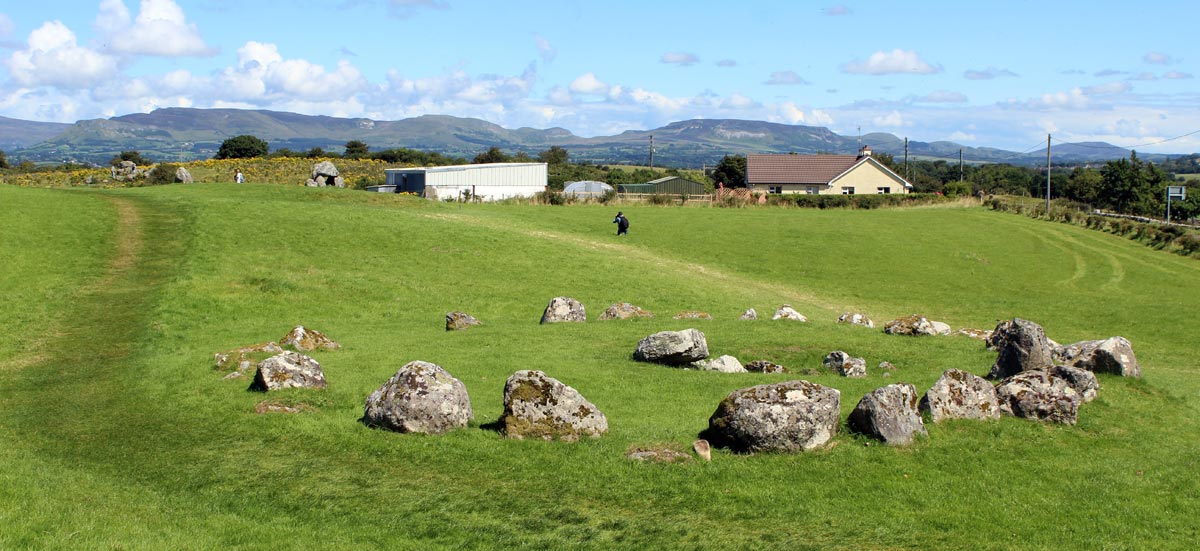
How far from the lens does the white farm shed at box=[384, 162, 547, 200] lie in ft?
277

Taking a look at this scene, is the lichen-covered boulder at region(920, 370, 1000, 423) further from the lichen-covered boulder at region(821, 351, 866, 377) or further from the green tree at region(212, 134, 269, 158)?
the green tree at region(212, 134, 269, 158)

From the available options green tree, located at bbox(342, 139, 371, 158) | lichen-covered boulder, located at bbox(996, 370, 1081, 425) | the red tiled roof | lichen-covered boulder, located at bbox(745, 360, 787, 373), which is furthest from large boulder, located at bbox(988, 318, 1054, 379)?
green tree, located at bbox(342, 139, 371, 158)

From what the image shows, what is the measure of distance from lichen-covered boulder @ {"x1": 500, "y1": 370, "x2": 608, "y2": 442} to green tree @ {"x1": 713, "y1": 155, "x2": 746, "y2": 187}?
435 ft

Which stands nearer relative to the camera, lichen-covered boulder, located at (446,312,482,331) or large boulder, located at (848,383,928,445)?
large boulder, located at (848,383,928,445)

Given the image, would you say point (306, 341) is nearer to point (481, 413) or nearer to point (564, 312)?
point (564, 312)

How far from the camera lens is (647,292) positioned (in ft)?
123

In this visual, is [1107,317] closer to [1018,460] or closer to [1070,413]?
[1070,413]

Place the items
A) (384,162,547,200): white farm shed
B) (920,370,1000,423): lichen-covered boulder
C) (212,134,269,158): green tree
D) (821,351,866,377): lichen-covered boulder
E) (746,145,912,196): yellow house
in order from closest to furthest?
(920,370,1000,423): lichen-covered boulder
(821,351,866,377): lichen-covered boulder
(384,162,547,200): white farm shed
(746,145,912,196): yellow house
(212,134,269,158): green tree

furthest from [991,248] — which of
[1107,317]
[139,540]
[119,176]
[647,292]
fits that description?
[119,176]

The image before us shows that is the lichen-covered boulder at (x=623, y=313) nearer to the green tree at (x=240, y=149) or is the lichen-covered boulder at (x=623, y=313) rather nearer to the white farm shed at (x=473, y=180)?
the white farm shed at (x=473, y=180)

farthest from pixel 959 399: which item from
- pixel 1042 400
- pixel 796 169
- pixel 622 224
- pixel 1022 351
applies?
pixel 796 169

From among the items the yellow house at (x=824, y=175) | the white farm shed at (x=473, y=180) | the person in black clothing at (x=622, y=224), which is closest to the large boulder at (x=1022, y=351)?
the person in black clothing at (x=622, y=224)

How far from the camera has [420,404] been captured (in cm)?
1525

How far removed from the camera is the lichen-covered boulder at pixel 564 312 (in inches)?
1115
